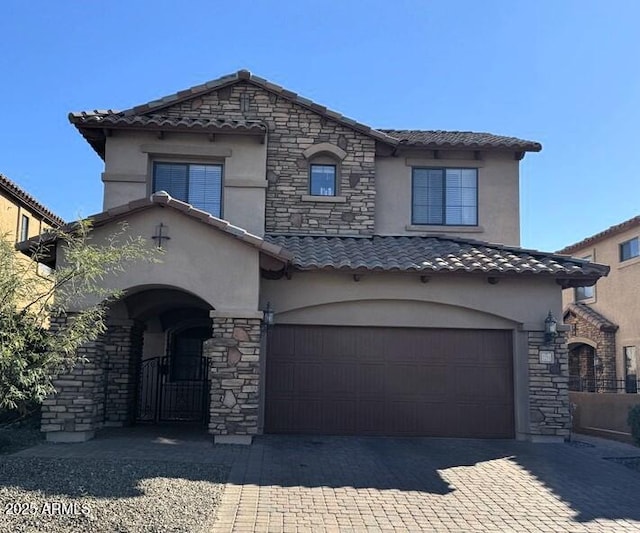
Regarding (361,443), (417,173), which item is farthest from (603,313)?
(361,443)

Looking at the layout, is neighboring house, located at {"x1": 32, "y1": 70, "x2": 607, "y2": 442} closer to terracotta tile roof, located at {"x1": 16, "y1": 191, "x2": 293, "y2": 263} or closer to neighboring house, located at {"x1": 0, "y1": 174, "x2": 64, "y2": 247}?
terracotta tile roof, located at {"x1": 16, "y1": 191, "x2": 293, "y2": 263}

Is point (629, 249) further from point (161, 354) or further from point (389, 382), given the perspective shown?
point (161, 354)

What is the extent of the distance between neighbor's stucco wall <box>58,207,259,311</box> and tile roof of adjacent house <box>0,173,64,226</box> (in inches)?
402

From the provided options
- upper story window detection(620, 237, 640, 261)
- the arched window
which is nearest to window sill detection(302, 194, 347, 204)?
the arched window

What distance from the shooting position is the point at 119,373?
13.9 meters

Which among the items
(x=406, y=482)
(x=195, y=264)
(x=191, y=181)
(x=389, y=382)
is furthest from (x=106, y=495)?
(x=191, y=181)

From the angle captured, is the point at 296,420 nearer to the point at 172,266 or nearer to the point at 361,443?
the point at 361,443

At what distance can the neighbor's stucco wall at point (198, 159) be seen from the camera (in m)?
14.6

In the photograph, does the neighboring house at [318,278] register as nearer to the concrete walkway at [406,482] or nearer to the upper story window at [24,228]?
the concrete walkway at [406,482]

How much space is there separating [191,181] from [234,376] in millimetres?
5502

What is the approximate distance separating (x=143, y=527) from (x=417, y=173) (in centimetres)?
1134

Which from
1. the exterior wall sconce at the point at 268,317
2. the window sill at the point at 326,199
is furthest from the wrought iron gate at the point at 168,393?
the window sill at the point at 326,199

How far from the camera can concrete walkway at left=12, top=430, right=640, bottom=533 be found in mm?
7590

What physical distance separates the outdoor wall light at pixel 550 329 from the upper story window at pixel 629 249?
9.83 m
